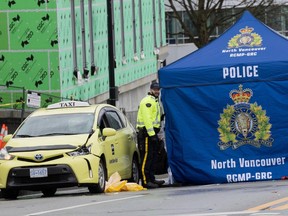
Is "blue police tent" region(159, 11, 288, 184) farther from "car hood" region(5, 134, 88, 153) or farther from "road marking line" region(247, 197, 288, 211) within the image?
"road marking line" region(247, 197, 288, 211)

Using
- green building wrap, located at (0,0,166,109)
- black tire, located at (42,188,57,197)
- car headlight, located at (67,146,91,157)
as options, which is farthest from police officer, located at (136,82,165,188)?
green building wrap, located at (0,0,166,109)

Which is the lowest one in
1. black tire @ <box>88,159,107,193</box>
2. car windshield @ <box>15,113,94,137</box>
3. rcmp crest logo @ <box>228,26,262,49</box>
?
black tire @ <box>88,159,107,193</box>

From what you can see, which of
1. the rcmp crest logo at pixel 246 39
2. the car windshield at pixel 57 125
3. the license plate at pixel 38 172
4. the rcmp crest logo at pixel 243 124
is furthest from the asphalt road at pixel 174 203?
the rcmp crest logo at pixel 246 39

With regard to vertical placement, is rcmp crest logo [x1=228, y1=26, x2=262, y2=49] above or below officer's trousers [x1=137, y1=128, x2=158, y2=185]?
above

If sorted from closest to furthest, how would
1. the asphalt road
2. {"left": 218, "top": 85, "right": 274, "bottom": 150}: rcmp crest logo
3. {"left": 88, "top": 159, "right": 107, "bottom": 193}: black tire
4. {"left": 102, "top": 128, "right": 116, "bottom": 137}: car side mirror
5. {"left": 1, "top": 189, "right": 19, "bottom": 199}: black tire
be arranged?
the asphalt road, {"left": 88, "top": 159, "right": 107, "bottom": 193}: black tire, {"left": 1, "top": 189, "right": 19, "bottom": 199}: black tire, {"left": 102, "top": 128, "right": 116, "bottom": 137}: car side mirror, {"left": 218, "top": 85, "right": 274, "bottom": 150}: rcmp crest logo

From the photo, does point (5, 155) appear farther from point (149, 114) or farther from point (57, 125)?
point (149, 114)

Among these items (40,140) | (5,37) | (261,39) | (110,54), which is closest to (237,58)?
(261,39)

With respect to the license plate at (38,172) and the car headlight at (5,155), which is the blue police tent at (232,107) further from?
the car headlight at (5,155)

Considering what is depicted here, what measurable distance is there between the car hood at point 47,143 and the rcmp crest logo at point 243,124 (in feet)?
8.49

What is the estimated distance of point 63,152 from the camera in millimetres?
19031

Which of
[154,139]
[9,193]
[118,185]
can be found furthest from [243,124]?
[9,193]

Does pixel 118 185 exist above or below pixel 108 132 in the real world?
below

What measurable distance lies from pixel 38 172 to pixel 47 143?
21.7 inches

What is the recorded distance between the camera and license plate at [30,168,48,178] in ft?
62.1
